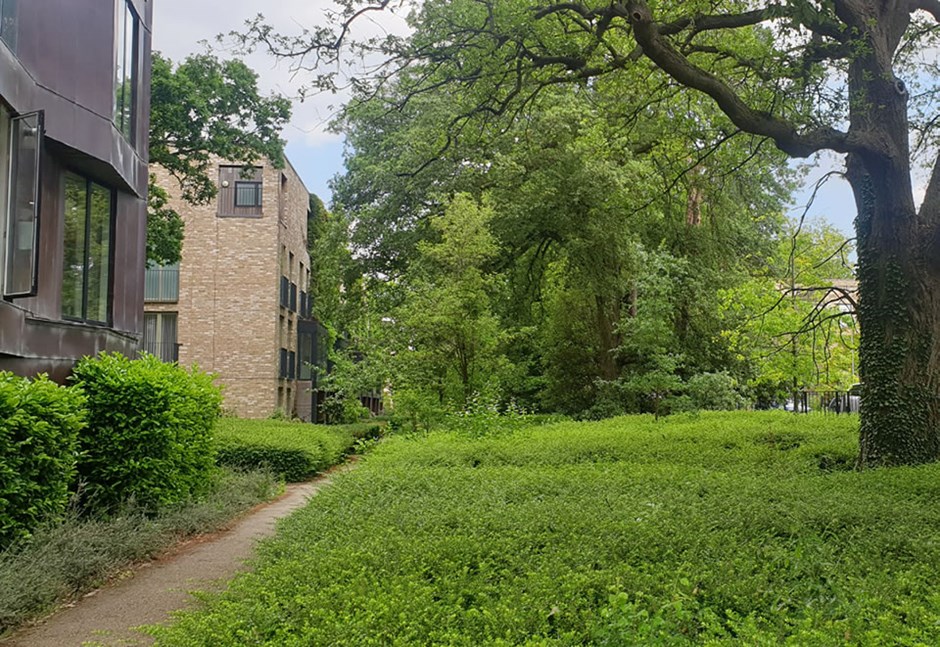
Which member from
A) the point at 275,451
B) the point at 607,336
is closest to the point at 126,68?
the point at 275,451

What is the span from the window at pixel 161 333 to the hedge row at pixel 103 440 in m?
17.4

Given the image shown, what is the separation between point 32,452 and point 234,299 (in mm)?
21943

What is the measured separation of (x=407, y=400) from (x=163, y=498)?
1006cm

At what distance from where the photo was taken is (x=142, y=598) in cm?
676

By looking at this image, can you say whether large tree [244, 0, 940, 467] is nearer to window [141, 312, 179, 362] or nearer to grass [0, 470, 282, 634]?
grass [0, 470, 282, 634]

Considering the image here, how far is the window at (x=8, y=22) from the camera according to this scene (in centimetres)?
890

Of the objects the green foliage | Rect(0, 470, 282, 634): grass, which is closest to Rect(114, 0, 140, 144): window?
Rect(0, 470, 282, 634): grass

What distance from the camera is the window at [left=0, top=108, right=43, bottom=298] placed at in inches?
357

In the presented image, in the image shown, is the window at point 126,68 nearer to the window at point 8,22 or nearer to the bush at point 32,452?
the window at point 8,22

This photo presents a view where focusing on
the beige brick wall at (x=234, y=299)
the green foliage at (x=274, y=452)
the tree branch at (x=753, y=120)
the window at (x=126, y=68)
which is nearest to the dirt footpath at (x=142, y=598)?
the window at (x=126, y=68)

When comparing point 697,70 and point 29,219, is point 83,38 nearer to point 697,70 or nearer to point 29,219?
point 29,219

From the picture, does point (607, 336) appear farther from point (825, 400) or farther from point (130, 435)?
point (130, 435)

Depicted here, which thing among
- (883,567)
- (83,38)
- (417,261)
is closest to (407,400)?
(417,261)

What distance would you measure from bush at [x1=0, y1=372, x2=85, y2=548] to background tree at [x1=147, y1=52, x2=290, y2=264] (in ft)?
44.3
